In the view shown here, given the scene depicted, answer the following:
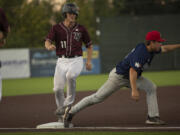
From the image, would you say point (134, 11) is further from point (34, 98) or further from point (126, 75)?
point (126, 75)

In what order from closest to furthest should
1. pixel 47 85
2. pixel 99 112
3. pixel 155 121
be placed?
pixel 155 121
pixel 99 112
pixel 47 85

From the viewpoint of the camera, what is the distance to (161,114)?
934 centimetres

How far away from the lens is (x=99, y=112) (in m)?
10.1

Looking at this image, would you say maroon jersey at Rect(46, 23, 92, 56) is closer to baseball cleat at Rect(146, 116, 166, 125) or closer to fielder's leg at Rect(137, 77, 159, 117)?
fielder's leg at Rect(137, 77, 159, 117)

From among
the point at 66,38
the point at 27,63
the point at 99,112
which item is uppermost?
the point at 66,38

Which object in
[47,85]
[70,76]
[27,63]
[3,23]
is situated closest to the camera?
[3,23]

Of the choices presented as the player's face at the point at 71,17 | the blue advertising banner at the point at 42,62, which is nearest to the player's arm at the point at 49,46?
the player's face at the point at 71,17

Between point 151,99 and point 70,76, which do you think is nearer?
point 151,99

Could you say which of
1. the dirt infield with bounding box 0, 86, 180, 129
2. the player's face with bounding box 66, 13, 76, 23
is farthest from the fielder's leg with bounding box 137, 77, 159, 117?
the player's face with bounding box 66, 13, 76, 23

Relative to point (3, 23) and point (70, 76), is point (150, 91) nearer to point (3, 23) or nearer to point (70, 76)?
point (70, 76)

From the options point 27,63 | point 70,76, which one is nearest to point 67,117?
point 70,76

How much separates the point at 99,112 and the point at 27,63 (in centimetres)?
1669

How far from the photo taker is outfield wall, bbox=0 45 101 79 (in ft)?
85.5

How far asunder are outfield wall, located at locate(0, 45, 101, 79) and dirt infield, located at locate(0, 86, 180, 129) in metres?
12.4
